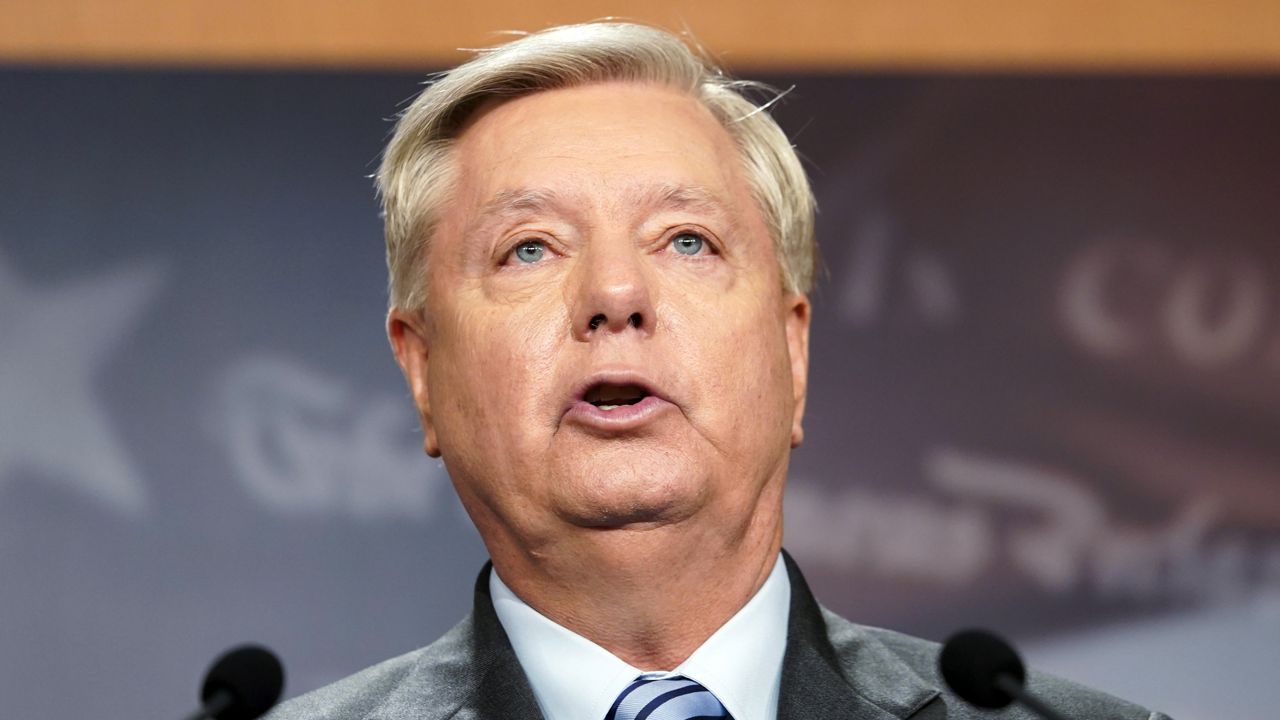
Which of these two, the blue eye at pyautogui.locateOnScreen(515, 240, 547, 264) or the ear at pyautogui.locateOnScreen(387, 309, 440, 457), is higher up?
the blue eye at pyautogui.locateOnScreen(515, 240, 547, 264)

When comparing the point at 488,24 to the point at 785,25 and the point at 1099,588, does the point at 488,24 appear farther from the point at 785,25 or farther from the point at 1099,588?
the point at 1099,588

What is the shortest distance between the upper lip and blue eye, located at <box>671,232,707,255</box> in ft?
0.64

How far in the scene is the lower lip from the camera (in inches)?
64.5

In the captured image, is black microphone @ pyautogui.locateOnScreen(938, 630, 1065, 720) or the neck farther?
the neck

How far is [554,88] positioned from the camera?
1905 millimetres

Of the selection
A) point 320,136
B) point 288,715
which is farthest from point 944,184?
point 288,715

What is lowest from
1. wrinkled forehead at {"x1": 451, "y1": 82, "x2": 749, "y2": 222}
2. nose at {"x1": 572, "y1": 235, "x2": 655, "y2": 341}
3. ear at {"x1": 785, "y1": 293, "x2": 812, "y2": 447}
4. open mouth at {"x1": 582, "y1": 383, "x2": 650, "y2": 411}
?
ear at {"x1": 785, "y1": 293, "x2": 812, "y2": 447}

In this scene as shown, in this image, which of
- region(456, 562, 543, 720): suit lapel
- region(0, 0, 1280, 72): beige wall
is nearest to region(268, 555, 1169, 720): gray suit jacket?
region(456, 562, 543, 720): suit lapel

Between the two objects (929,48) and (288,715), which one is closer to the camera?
(288,715)

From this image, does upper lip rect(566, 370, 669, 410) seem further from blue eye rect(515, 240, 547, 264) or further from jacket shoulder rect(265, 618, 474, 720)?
jacket shoulder rect(265, 618, 474, 720)

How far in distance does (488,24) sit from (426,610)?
43.4 inches

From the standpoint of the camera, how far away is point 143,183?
307 centimetres

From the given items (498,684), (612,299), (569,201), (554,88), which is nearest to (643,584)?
(498,684)

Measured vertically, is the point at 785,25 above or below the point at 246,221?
above
